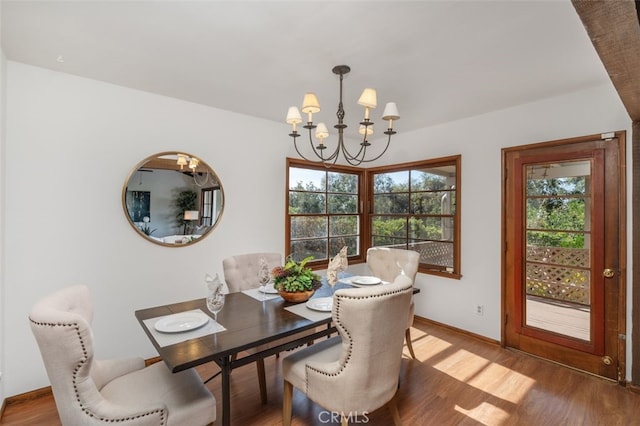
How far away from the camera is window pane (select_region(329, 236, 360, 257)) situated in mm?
4312

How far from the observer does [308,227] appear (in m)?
4.04

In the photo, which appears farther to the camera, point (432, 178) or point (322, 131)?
point (432, 178)

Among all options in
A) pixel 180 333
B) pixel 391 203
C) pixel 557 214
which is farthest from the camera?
pixel 391 203

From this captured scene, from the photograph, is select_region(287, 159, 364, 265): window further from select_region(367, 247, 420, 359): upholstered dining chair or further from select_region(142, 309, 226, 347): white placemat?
select_region(142, 309, 226, 347): white placemat

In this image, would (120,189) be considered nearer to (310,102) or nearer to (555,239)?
(310,102)

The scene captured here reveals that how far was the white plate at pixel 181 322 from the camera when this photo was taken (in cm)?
164

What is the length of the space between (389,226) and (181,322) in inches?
127

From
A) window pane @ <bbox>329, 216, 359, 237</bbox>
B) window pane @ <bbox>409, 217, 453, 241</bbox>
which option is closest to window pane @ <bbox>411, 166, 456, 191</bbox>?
window pane @ <bbox>409, 217, 453, 241</bbox>

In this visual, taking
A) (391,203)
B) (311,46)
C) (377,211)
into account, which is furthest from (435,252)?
(311,46)

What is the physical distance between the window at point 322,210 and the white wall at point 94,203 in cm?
82

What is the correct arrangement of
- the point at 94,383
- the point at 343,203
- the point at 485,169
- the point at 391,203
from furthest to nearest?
1. the point at 343,203
2. the point at 391,203
3. the point at 485,169
4. the point at 94,383

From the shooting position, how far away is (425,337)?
344 centimetres

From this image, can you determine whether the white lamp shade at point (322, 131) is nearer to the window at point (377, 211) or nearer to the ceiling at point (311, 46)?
the ceiling at point (311, 46)

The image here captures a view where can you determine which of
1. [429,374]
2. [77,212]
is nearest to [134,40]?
[77,212]
